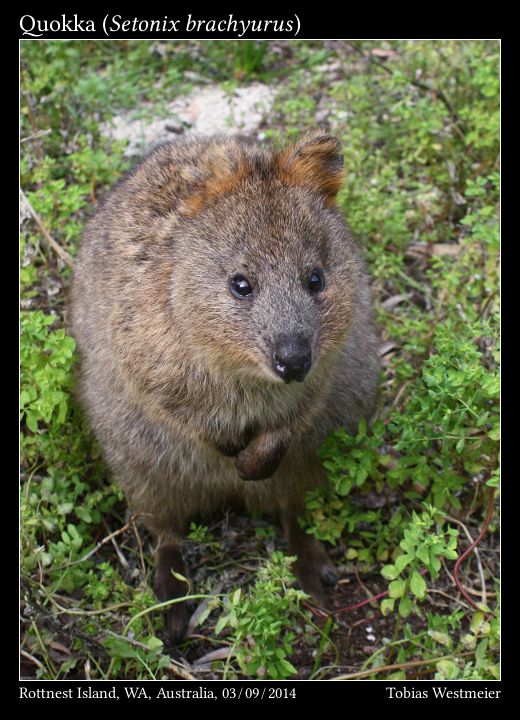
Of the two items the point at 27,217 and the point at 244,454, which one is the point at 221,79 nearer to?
the point at 27,217

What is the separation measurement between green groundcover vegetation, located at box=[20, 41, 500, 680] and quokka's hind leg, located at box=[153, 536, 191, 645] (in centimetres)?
6

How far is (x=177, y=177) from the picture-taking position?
4.40 metres

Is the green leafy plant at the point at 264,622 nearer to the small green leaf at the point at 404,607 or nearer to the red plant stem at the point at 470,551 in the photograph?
the small green leaf at the point at 404,607

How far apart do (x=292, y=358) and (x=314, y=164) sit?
108cm

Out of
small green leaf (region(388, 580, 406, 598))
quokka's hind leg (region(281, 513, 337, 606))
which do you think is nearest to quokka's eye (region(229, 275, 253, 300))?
small green leaf (region(388, 580, 406, 598))

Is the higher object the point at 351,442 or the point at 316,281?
the point at 316,281

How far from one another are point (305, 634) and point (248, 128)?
434 cm

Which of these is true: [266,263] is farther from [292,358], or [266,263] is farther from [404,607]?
[404,607]

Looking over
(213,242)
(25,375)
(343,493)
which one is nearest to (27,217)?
(25,375)

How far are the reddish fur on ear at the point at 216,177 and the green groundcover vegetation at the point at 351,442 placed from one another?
112 centimetres

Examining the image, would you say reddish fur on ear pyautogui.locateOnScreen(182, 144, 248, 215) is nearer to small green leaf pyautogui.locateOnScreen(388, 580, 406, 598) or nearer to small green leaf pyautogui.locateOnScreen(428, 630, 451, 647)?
small green leaf pyautogui.locateOnScreen(388, 580, 406, 598)

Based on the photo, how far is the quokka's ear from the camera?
4.13m

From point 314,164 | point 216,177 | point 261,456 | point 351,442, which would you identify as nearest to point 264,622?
point 261,456

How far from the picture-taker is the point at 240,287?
12.7 ft
